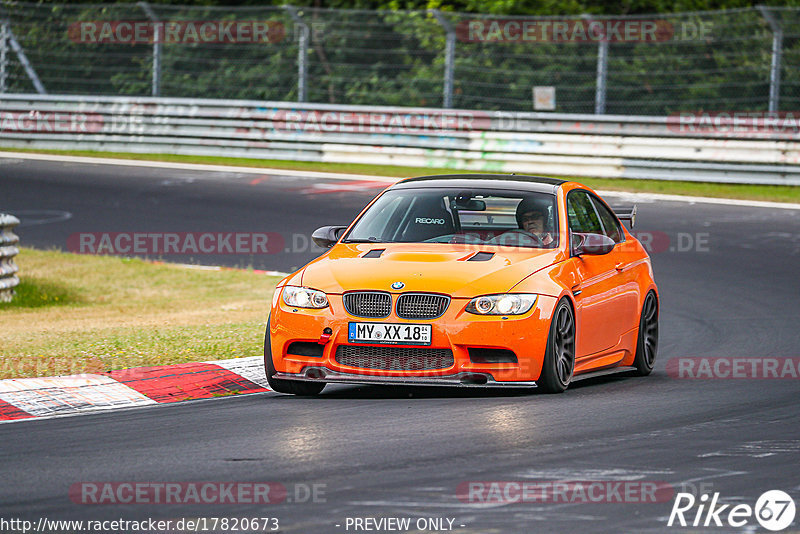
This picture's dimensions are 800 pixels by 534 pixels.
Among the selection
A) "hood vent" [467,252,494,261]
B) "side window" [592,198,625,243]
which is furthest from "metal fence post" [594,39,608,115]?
"hood vent" [467,252,494,261]

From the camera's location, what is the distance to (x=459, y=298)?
8.47m

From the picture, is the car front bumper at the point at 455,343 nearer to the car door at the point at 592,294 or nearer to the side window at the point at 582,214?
the car door at the point at 592,294

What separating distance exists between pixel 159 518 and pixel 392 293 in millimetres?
3167

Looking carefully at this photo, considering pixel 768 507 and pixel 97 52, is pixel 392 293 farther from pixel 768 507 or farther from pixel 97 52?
pixel 97 52

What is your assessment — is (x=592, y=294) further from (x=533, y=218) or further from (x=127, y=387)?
(x=127, y=387)

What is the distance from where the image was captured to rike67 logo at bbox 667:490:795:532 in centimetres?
559

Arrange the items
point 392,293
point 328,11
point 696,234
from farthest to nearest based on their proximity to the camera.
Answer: point 328,11
point 696,234
point 392,293

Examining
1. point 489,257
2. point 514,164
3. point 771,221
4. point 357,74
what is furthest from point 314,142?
point 489,257

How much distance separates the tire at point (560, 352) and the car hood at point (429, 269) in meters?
0.34

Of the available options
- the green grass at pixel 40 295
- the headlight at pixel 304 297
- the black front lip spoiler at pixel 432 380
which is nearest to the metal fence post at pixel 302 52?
the green grass at pixel 40 295

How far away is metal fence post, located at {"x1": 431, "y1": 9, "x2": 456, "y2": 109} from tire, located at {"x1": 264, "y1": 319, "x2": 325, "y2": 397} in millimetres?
16638

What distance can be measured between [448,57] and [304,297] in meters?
17.0

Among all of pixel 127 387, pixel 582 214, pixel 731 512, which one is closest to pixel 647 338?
pixel 582 214

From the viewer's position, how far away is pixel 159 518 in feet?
18.5
